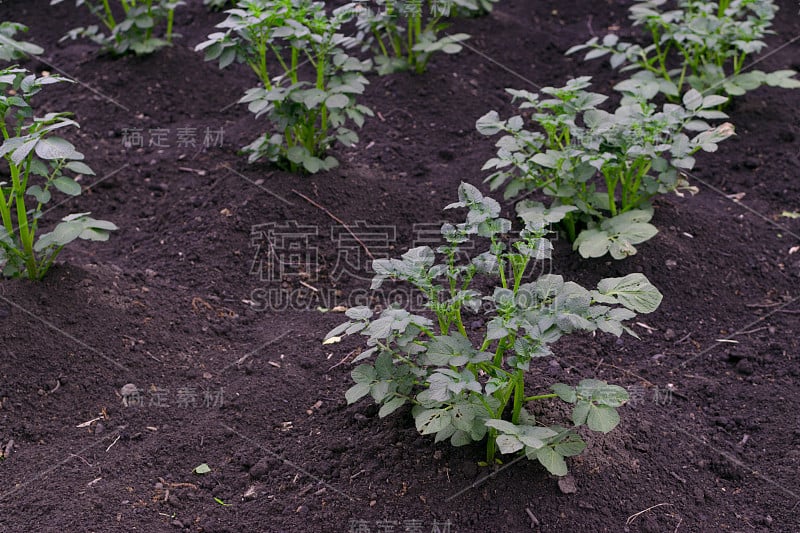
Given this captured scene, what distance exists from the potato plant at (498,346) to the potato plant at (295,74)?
1.32 m

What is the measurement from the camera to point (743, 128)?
14.3ft

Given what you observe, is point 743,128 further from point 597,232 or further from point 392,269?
point 392,269

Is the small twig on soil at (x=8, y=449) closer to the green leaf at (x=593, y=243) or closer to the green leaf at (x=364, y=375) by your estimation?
the green leaf at (x=364, y=375)

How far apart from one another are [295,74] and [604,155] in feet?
4.67

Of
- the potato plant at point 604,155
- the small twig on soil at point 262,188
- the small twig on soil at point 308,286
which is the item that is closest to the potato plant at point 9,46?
the small twig on soil at point 262,188

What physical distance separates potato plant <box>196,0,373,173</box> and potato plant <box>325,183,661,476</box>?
1.32m

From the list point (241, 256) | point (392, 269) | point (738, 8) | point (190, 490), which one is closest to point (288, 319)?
point (241, 256)

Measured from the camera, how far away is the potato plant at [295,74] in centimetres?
335

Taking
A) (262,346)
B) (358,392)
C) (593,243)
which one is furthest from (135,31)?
(358,392)

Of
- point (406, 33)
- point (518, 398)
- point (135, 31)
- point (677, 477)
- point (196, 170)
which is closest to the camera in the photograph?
point (518, 398)

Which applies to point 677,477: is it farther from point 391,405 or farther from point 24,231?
point 24,231

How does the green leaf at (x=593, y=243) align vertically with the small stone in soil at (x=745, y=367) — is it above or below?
above

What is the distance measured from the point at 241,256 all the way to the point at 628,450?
72.2 inches

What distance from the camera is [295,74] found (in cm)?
365
